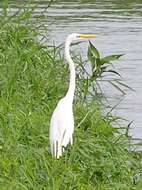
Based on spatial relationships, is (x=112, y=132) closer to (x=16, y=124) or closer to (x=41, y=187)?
(x=16, y=124)

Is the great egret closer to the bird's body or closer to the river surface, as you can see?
the bird's body

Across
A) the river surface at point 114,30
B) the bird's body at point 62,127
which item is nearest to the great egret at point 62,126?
the bird's body at point 62,127

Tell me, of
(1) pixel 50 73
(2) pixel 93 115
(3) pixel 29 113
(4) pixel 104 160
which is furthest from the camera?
(1) pixel 50 73

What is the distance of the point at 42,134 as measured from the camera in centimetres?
754

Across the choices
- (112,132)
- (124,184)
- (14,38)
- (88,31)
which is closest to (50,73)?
(14,38)

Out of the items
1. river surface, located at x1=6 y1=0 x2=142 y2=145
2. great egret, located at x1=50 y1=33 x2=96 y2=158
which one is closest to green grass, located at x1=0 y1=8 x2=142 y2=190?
great egret, located at x1=50 y1=33 x2=96 y2=158

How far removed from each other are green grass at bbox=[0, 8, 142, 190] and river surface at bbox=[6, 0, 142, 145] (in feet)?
3.97

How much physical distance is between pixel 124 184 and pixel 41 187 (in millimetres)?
1010

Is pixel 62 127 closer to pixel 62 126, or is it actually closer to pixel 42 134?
pixel 62 126

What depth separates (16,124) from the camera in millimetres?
7402

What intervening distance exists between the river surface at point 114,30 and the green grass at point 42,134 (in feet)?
3.97

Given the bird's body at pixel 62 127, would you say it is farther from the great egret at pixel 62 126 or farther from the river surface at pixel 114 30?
the river surface at pixel 114 30

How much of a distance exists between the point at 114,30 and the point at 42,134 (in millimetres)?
10562

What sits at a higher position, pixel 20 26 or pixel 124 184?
pixel 20 26
